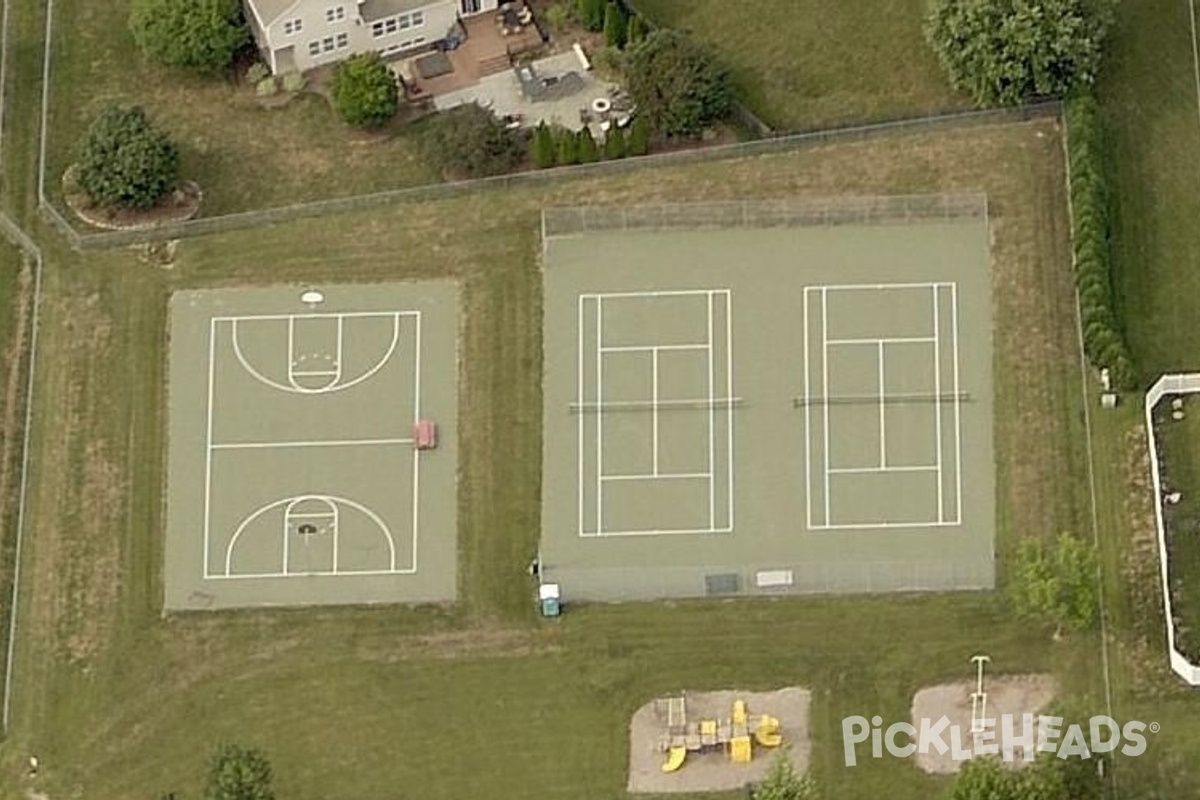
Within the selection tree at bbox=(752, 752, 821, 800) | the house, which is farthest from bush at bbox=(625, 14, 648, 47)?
tree at bbox=(752, 752, 821, 800)

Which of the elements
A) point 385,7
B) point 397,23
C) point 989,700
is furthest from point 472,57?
point 989,700

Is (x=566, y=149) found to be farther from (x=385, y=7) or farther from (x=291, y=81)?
(x=291, y=81)

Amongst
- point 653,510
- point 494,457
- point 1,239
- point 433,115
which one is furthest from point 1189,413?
point 1,239

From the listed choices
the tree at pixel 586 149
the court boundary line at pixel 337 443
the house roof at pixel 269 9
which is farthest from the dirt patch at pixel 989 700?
the house roof at pixel 269 9

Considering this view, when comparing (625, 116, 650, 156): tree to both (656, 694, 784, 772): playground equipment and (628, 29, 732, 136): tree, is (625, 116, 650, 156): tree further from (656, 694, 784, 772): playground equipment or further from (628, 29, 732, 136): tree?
(656, 694, 784, 772): playground equipment

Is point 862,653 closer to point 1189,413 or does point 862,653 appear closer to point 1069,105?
point 1189,413

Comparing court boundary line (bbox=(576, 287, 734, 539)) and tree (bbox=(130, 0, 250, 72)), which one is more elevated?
tree (bbox=(130, 0, 250, 72))

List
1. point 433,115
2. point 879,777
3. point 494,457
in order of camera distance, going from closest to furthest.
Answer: point 879,777
point 494,457
point 433,115
